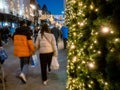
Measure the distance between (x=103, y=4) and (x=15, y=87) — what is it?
21.8 feet

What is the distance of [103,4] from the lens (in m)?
4.44

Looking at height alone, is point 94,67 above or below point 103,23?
below

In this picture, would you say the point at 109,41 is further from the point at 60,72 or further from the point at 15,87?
the point at 60,72

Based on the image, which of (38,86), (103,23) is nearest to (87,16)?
(103,23)

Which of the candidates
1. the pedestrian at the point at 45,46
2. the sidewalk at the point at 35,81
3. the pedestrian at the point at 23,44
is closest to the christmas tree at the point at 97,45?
the sidewalk at the point at 35,81

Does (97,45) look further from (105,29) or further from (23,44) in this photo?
(23,44)

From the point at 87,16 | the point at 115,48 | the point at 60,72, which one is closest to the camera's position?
the point at 115,48

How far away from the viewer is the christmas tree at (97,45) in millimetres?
4113

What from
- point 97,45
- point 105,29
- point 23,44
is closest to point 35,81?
point 23,44

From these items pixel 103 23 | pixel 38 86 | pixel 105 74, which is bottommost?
pixel 38 86

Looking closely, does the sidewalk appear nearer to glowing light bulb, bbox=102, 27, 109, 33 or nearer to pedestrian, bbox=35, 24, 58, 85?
pedestrian, bbox=35, 24, 58, 85

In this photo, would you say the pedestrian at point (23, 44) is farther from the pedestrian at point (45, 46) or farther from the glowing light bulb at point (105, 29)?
the glowing light bulb at point (105, 29)

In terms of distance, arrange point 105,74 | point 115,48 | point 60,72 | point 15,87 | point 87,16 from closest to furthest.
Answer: point 115,48 → point 105,74 → point 87,16 → point 15,87 → point 60,72

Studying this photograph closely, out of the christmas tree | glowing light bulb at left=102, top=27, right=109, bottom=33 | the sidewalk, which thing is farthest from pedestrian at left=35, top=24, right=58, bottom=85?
glowing light bulb at left=102, top=27, right=109, bottom=33
